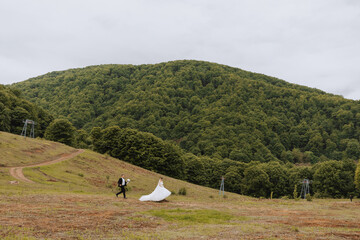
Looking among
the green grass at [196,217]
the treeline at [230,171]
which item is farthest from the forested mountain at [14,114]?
the green grass at [196,217]

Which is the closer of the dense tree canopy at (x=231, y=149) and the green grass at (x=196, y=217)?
the green grass at (x=196, y=217)

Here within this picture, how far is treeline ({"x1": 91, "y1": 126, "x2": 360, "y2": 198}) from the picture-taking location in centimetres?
8956

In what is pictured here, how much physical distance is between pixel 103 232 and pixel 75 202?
9588 mm

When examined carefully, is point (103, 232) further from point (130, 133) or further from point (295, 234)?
point (130, 133)

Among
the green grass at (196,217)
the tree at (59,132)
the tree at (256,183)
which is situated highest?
the tree at (59,132)

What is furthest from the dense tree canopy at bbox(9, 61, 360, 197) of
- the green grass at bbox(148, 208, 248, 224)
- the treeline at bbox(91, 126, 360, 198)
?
the green grass at bbox(148, 208, 248, 224)

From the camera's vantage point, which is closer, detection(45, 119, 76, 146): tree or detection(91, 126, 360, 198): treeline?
detection(91, 126, 360, 198): treeline

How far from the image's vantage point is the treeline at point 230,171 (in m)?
89.6

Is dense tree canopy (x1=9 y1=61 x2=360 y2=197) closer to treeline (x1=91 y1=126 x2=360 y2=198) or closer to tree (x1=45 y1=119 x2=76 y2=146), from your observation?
treeline (x1=91 y1=126 x2=360 y2=198)

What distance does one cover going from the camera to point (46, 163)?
1891 inches

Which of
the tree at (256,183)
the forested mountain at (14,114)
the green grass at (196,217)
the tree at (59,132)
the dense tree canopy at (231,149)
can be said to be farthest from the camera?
the tree at (256,183)

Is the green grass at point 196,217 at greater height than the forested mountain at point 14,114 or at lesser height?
lesser

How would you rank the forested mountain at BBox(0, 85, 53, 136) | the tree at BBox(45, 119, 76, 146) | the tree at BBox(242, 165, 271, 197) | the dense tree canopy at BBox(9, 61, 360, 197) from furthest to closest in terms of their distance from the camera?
the tree at BBox(242, 165, 271, 197)
the tree at BBox(45, 119, 76, 146)
the dense tree canopy at BBox(9, 61, 360, 197)
the forested mountain at BBox(0, 85, 53, 136)

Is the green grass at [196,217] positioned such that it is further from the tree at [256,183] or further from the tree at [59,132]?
the tree at [256,183]
